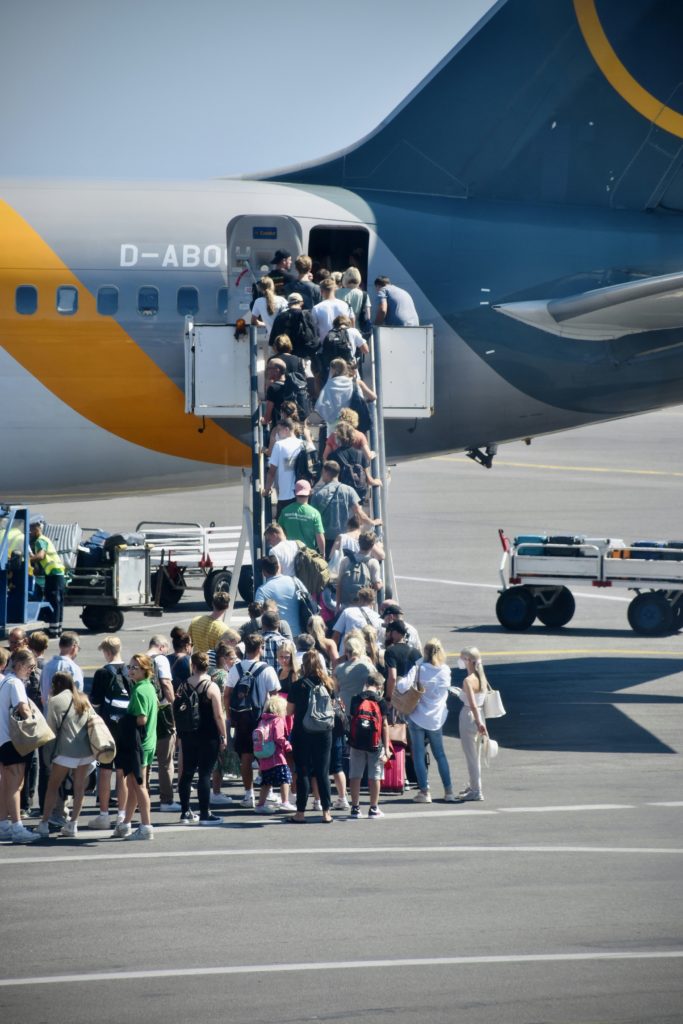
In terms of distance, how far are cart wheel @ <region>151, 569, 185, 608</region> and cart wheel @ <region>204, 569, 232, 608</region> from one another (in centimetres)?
61

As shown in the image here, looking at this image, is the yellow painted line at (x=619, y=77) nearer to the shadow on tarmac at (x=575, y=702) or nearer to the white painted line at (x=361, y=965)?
the shadow on tarmac at (x=575, y=702)

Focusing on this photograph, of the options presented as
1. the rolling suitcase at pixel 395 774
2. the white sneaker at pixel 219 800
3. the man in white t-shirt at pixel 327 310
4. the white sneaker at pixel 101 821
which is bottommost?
the white sneaker at pixel 101 821

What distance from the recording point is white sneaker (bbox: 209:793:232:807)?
69.2 ft

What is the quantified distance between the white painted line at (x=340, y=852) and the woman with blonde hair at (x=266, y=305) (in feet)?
31.2

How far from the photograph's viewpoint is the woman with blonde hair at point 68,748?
19.4 m

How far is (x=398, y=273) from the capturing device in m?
28.2

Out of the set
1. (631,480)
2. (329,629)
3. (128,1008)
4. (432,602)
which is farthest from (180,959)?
(631,480)

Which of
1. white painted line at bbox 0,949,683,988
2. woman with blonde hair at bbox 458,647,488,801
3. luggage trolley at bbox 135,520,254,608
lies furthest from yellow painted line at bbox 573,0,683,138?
white painted line at bbox 0,949,683,988

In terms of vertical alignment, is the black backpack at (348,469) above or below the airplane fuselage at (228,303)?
below

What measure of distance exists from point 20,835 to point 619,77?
55.8 feet

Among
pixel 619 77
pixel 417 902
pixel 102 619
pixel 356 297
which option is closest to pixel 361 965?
pixel 417 902

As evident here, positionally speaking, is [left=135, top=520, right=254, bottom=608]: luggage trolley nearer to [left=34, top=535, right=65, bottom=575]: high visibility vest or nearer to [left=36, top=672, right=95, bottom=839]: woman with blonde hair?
[left=34, top=535, right=65, bottom=575]: high visibility vest

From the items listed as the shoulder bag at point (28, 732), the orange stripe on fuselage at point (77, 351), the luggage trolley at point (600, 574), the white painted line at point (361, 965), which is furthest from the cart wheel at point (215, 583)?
the white painted line at point (361, 965)

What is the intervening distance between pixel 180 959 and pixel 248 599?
22.7m
